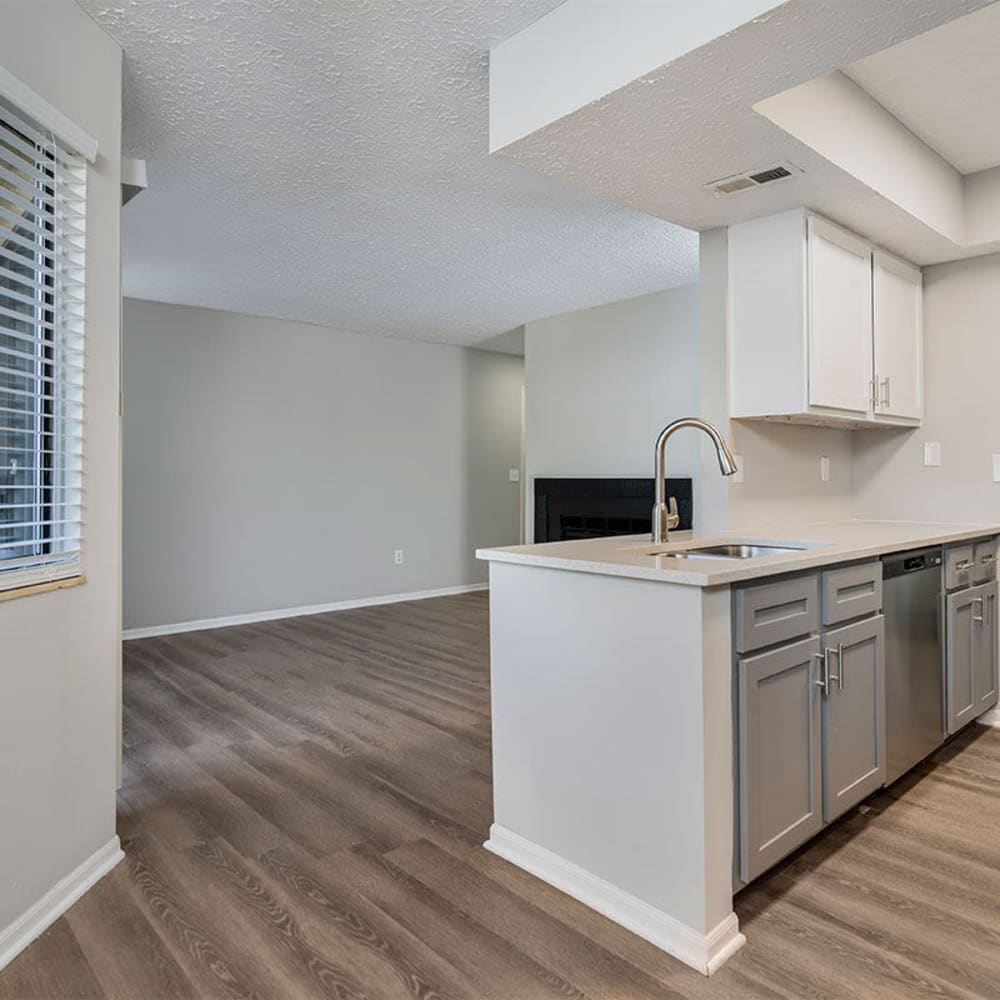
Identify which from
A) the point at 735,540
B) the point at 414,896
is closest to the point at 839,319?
the point at 735,540

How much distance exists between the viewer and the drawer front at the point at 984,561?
118 inches

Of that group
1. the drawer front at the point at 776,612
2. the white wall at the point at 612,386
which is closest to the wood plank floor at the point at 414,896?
the drawer front at the point at 776,612

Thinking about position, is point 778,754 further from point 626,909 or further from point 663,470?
point 663,470

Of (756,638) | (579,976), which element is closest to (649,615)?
(756,638)

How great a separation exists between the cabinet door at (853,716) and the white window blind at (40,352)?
2.12 m

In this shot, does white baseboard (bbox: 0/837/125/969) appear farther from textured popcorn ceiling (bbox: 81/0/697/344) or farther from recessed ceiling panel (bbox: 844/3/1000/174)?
recessed ceiling panel (bbox: 844/3/1000/174)

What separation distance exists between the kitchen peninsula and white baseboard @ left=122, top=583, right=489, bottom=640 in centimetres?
375

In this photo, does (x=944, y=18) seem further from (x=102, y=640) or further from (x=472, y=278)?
(x=472, y=278)

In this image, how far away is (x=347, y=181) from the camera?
3.05 metres

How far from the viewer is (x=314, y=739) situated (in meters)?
3.05

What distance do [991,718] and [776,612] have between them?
2.09 m

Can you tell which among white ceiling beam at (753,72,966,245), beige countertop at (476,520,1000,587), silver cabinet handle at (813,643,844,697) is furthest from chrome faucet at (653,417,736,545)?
white ceiling beam at (753,72,966,245)

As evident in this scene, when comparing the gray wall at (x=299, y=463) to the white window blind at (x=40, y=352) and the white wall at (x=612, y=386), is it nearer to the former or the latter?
the white wall at (x=612, y=386)

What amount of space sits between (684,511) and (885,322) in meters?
2.02
